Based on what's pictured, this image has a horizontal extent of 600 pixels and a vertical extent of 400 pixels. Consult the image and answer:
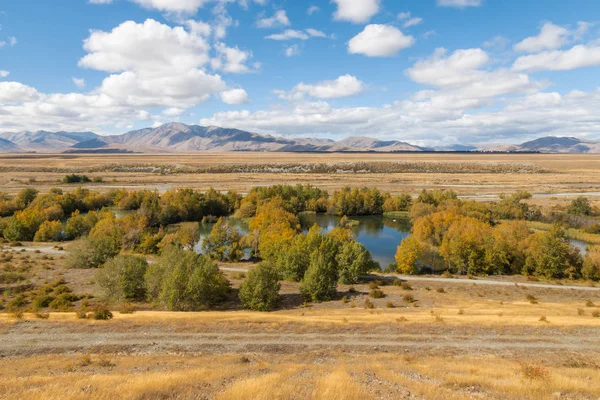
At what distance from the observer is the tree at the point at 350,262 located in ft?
142

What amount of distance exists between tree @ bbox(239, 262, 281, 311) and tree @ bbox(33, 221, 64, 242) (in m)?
50.1

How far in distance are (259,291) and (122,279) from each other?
49.0 ft

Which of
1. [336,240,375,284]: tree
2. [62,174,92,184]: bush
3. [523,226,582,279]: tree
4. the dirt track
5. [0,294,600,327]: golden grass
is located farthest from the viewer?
[62,174,92,184]: bush

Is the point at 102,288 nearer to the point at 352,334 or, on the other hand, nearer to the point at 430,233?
the point at 352,334

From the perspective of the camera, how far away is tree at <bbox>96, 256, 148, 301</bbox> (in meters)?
36.3

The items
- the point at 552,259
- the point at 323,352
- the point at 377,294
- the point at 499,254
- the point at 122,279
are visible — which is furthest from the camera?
the point at 499,254

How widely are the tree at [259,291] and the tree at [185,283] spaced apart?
10.8ft

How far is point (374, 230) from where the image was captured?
3169 inches

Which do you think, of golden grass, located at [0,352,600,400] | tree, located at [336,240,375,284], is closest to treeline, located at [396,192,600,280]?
tree, located at [336,240,375,284]

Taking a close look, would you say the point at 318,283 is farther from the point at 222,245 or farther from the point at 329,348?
the point at 222,245

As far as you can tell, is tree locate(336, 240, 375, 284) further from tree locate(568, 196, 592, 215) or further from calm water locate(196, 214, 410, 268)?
tree locate(568, 196, 592, 215)

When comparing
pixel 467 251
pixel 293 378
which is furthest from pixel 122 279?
pixel 467 251

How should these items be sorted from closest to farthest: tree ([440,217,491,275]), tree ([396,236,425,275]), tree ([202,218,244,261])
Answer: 1. tree ([440,217,491,275])
2. tree ([396,236,425,275])
3. tree ([202,218,244,261])

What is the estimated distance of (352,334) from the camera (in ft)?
80.0
